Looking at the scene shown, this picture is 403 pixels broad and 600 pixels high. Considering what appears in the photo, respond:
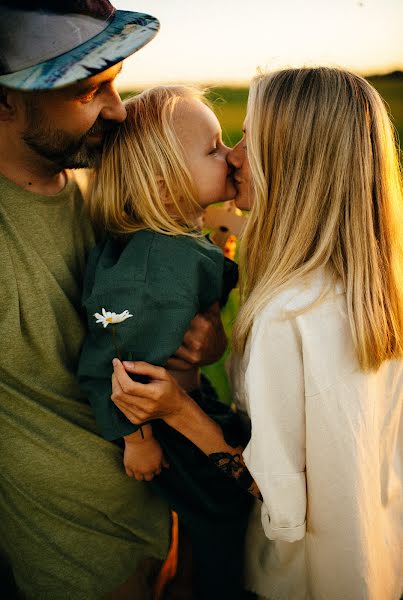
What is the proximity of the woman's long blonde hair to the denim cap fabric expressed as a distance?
0.50 m

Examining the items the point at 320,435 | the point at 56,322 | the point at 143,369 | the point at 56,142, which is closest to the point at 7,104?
the point at 56,142

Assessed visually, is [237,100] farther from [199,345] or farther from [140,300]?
[140,300]

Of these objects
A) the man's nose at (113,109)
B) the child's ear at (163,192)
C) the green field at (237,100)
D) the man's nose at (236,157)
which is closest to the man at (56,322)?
the man's nose at (113,109)

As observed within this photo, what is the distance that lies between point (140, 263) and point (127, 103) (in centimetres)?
72

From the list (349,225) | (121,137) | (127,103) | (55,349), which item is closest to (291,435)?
(349,225)

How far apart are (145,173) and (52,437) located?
1024 mm

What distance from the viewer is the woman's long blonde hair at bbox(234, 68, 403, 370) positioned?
1573 millimetres

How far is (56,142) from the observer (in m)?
1.71

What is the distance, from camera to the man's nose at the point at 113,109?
1.80 m

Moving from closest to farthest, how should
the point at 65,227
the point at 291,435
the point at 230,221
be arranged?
the point at 291,435
the point at 65,227
the point at 230,221

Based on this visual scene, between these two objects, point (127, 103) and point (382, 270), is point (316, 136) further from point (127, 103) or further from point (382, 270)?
point (127, 103)

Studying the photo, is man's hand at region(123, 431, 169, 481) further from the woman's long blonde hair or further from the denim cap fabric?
the denim cap fabric

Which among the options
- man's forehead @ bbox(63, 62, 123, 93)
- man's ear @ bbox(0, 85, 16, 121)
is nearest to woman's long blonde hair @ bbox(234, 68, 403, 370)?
man's forehead @ bbox(63, 62, 123, 93)

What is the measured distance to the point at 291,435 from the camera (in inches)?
61.3
